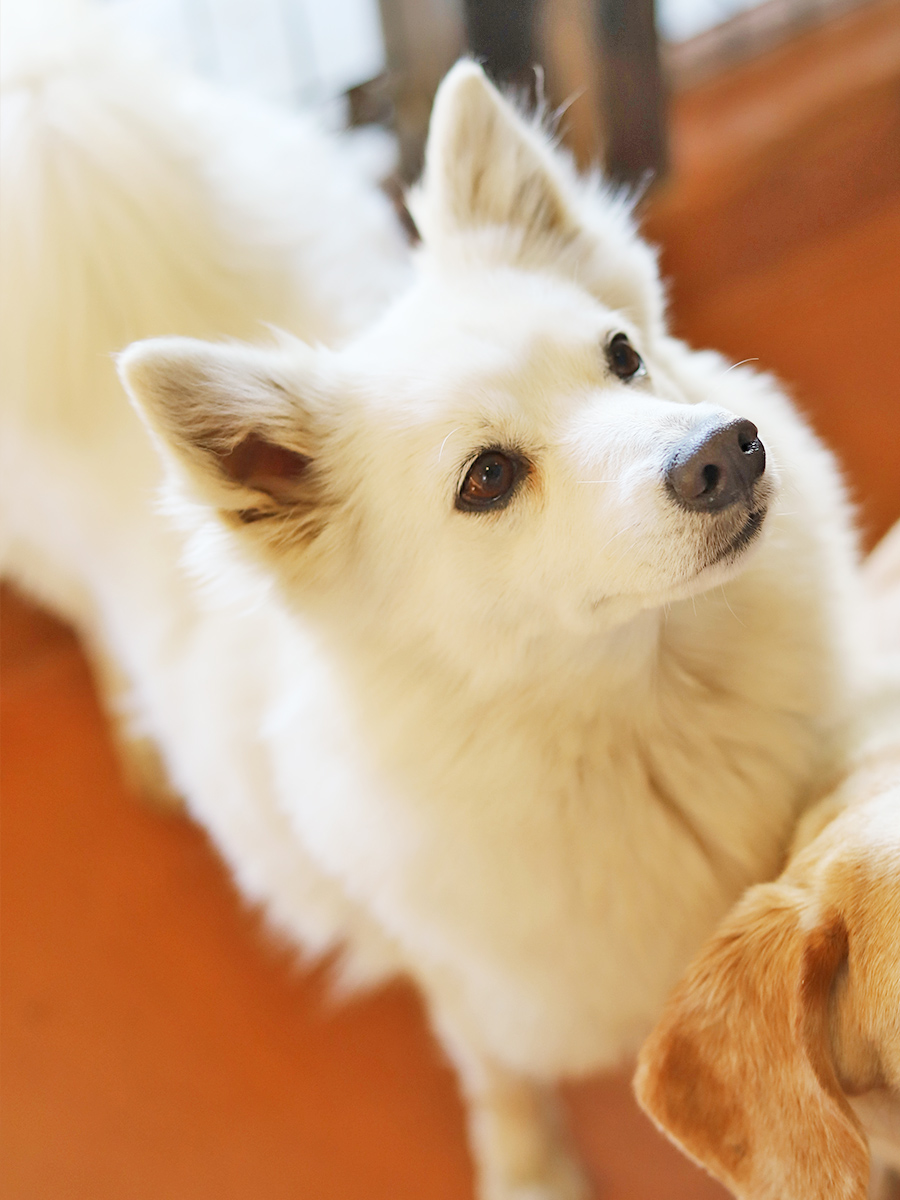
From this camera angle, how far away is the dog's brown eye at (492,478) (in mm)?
1174

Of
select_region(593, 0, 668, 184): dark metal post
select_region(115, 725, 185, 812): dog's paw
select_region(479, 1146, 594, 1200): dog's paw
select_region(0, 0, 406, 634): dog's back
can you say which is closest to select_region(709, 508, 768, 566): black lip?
select_region(0, 0, 406, 634): dog's back

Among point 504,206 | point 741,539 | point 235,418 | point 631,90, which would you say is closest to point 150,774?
point 235,418

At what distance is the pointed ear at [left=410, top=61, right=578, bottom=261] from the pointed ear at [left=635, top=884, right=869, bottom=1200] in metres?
0.91

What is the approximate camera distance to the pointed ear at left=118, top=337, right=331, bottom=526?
1.06m

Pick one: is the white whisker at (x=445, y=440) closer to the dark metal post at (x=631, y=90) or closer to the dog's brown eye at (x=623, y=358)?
the dog's brown eye at (x=623, y=358)

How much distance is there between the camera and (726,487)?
3.49 feet

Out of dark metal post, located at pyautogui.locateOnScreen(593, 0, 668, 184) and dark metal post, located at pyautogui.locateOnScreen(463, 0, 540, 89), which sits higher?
dark metal post, located at pyautogui.locateOnScreen(463, 0, 540, 89)

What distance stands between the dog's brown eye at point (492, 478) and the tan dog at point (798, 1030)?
20.1 inches

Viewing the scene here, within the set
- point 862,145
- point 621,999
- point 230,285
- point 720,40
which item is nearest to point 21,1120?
point 621,999

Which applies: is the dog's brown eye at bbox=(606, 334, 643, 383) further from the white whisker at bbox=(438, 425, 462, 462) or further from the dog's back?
the dog's back

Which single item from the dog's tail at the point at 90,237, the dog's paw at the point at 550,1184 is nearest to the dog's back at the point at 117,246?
the dog's tail at the point at 90,237

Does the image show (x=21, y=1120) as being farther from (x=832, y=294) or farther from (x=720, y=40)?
(x=720, y=40)

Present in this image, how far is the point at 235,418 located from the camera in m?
1.14

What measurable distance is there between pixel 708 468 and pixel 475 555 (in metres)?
0.28
